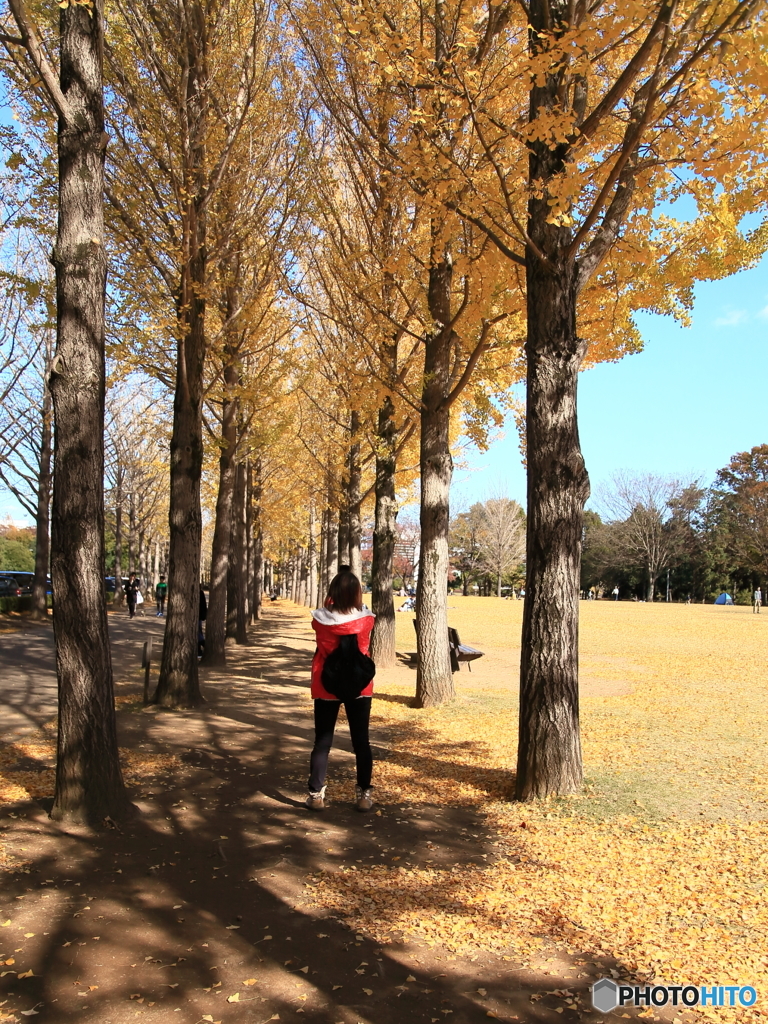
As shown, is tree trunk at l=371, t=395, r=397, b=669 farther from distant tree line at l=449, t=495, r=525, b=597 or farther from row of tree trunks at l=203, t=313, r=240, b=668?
distant tree line at l=449, t=495, r=525, b=597

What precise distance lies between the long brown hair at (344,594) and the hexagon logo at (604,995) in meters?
2.95

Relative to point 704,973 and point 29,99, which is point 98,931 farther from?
point 29,99

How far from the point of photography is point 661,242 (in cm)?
810

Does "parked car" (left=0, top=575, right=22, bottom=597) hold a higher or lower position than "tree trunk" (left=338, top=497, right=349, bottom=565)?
lower

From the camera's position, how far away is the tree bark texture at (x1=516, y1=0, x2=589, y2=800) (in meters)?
5.57

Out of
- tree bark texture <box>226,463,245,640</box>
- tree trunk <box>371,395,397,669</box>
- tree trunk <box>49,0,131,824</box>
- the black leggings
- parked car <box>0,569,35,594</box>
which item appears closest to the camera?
tree trunk <box>49,0,131,824</box>

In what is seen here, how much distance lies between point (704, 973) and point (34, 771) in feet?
17.6

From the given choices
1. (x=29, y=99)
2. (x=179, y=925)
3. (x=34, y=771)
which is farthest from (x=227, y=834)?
(x=29, y=99)

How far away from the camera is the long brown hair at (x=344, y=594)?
5.58m

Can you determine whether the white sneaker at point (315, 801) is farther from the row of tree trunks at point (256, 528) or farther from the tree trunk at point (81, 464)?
the row of tree trunks at point (256, 528)

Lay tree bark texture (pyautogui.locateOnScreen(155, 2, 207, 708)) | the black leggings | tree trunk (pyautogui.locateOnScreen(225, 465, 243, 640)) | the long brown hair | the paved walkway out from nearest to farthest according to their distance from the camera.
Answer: the black leggings, the long brown hair, the paved walkway, tree bark texture (pyautogui.locateOnScreen(155, 2, 207, 708)), tree trunk (pyautogui.locateOnScreen(225, 465, 243, 640))

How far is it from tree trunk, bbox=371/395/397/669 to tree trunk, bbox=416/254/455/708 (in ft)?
13.0

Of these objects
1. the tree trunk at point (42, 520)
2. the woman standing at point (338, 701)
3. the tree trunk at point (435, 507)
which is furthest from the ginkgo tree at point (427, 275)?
the tree trunk at point (42, 520)

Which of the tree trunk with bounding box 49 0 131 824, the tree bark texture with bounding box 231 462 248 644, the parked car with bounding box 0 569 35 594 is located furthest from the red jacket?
the parked car with bounding box 0 569 35 594
